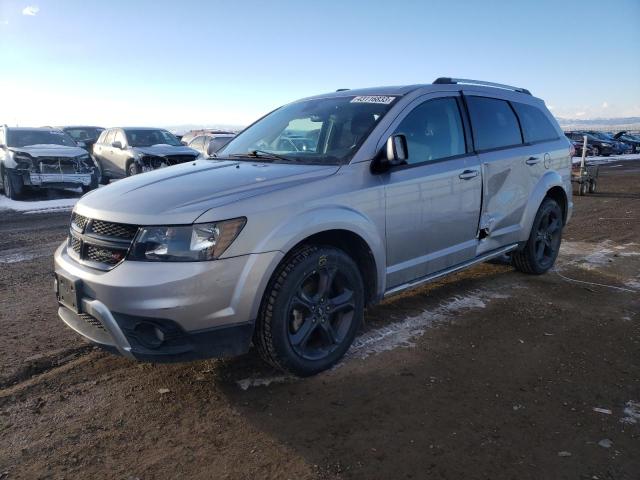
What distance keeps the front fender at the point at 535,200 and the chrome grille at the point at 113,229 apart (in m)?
3.69

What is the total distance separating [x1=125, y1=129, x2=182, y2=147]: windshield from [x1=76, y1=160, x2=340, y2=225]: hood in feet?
36.7

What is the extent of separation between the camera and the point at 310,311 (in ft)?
10.5

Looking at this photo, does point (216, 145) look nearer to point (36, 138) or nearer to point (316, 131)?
point (316, 131)

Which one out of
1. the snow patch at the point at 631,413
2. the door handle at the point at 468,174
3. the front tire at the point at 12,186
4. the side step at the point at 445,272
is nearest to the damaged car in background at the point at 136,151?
the front tire at the point at 12,186

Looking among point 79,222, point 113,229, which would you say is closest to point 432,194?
point 113,229

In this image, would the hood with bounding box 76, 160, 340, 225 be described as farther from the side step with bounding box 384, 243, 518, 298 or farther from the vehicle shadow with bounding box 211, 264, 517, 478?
the vehicle shadow with bounding box 211, 264, 517, 478

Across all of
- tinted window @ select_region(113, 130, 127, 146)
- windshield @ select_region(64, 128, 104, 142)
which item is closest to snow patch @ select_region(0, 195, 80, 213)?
tinted window @ select_region(113, 130, 127, 146)

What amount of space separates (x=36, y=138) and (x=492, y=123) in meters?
11.6

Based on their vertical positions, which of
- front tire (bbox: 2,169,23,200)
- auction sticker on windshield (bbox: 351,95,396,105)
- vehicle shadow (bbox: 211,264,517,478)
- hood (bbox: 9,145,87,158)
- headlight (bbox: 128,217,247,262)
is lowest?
vehicle shadow (bbox: 211,264,517,478)

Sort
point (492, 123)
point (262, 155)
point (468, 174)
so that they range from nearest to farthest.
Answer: point (262, 155) → point (468, 174) → point (492, 123)

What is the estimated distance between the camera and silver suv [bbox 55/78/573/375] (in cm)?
274

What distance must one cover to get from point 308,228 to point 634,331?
9.06 feet

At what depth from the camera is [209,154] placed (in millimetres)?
4547

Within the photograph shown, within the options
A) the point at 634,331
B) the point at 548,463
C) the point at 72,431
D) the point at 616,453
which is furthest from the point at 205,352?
the point at 634,331
